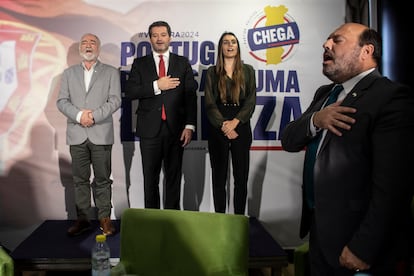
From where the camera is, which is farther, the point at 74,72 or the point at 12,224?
the point at 12,224

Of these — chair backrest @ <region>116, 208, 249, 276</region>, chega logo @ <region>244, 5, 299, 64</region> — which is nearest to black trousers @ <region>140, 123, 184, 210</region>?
chega logo @ <region>244, 5, 299, 64</region>

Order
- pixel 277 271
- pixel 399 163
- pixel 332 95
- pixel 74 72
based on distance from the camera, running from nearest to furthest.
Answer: pixel 399 163, pixel 332 95, pixel 277 271, pixel 74 72

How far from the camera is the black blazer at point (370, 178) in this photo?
164 cm

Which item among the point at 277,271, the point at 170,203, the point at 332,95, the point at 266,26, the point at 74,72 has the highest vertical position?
the point at 266,26

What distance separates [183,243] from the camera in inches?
84.1

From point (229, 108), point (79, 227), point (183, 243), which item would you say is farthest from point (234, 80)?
point (183, 243)

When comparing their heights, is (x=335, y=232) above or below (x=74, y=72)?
below

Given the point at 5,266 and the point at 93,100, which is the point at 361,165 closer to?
the point at 5,266

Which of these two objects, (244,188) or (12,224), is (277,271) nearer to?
(244,188)

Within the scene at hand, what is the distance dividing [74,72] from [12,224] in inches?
65.3

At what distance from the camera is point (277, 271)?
11.0ft

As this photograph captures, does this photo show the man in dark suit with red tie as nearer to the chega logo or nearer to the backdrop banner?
the backdrop banner

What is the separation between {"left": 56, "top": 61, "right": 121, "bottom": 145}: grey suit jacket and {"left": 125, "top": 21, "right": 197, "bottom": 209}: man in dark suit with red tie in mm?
173

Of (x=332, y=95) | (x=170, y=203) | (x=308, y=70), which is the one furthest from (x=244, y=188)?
(x=332, y=95)
